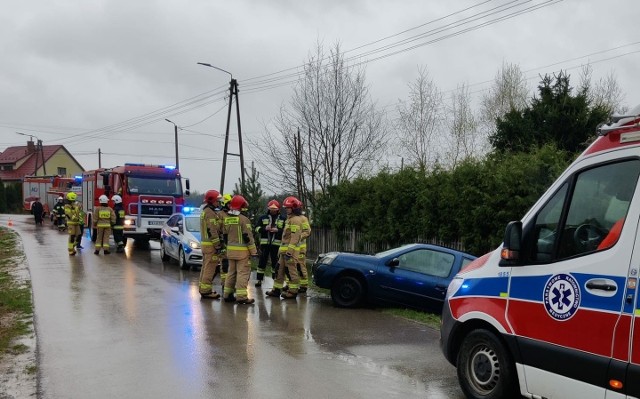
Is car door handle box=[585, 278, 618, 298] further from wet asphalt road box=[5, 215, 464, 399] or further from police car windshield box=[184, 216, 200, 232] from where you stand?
police car windshield box=[184, 216, 200, 232]

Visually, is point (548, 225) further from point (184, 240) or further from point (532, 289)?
point (184, 240)

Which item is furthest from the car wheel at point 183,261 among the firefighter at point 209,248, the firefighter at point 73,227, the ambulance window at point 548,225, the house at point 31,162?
the house at point 31,162

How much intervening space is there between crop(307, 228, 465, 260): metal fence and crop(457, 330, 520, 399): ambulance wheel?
A: 9.18 metres

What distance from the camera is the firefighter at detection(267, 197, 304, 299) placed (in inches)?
446

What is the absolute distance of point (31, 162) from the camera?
75.7 meters

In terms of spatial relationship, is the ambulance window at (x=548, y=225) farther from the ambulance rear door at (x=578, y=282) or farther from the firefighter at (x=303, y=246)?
the firefighter at (x=303, y=246)

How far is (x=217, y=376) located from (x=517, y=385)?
3.06 m

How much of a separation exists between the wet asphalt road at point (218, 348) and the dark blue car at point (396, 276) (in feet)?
1.39

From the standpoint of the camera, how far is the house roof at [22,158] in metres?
74.4

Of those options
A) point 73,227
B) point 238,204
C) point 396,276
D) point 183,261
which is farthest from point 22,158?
point 396,276

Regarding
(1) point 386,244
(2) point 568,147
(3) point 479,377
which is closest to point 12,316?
(3) point 479,377

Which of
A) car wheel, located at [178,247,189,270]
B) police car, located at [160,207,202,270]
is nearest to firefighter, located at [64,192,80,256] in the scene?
police car, located at [160,207,202,270]

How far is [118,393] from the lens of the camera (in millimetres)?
5641

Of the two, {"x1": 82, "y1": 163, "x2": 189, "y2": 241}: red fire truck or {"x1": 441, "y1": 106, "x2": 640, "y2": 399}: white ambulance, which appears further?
{"x1": 82, "y1": 163, "x2": 189, "y2": 241}: red fire truck
